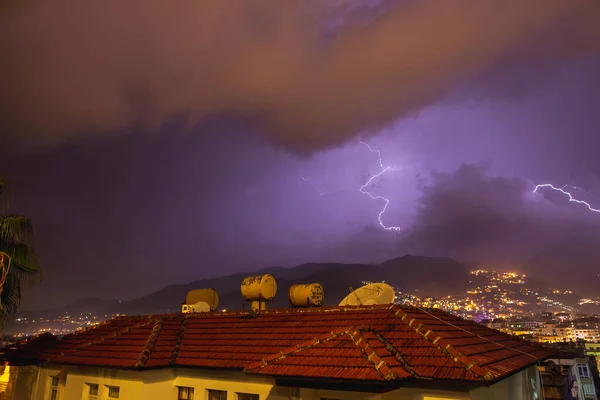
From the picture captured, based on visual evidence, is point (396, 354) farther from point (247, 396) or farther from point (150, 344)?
point (150, 344)

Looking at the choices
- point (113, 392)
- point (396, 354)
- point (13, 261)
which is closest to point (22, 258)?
point (13, 261)

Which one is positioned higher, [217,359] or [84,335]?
[84,335]

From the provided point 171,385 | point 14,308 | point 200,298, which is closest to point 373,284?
point 171,385

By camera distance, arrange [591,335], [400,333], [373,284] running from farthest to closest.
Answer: [591,335], [373,284], [400,333]

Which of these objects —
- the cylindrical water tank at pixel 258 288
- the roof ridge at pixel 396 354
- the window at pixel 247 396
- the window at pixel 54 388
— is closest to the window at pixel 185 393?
the window at pixel 247 396

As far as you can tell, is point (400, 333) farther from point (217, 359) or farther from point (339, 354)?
point (217, 359)

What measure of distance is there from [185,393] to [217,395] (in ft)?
5.51

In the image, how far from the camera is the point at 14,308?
560 inches

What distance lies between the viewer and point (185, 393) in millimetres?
14547

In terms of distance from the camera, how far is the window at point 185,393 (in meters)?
14.4

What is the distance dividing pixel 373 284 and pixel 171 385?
29.6 ft

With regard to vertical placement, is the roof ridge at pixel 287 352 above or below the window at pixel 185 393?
above

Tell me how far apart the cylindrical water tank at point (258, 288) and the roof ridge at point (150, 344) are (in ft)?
13.0

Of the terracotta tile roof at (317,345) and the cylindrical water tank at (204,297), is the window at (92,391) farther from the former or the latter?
the cylindrical water tank at (204,297)
